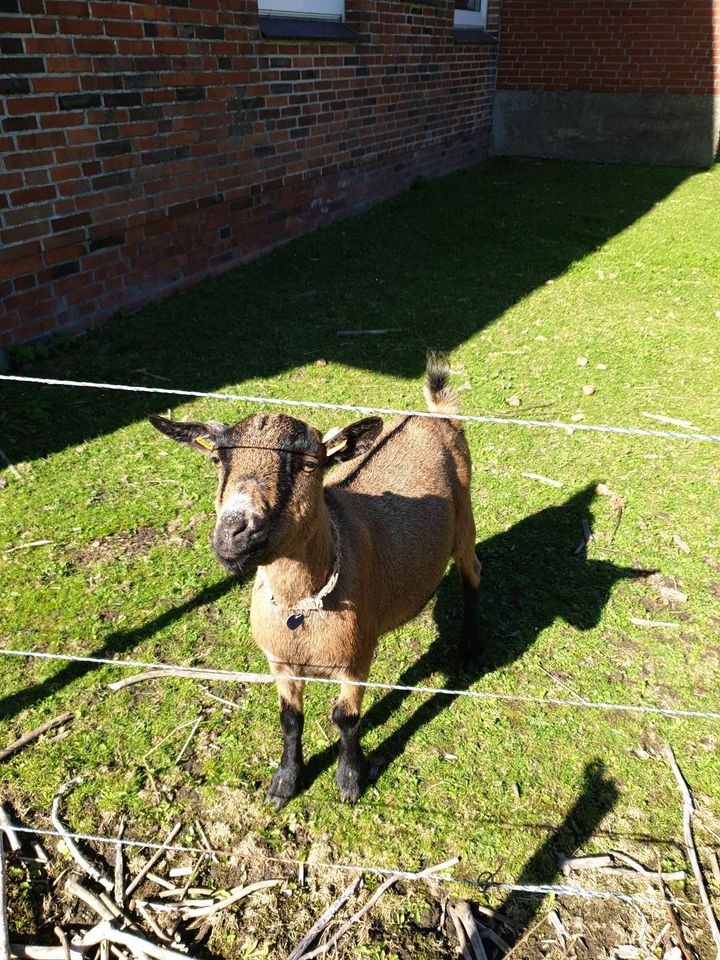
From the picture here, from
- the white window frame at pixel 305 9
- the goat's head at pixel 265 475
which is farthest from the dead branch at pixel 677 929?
the white window frame at pixel 305 9

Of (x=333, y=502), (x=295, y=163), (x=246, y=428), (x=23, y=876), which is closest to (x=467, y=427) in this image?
(x=333, y=502)

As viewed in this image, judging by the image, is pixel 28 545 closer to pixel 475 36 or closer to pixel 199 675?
pixel 199 675

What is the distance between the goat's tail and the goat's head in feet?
4.28

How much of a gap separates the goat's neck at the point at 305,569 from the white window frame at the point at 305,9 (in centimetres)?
762

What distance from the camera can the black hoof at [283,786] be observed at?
2.95 m

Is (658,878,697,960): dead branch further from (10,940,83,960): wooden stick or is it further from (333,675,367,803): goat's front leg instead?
(10,940,83,960): wooden stick

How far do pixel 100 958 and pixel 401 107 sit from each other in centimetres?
1136

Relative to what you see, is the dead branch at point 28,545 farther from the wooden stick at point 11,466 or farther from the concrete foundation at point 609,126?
the concrete foundation at point 609,126

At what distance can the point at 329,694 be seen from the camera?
3506mm

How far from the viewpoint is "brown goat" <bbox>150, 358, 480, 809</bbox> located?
228cm

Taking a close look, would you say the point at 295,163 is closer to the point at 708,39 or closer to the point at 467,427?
the point at 467,427

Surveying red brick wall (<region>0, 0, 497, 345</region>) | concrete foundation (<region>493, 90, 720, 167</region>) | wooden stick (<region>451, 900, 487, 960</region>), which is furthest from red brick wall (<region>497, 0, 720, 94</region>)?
wooden stick (<region>451, 900, 487, 960</region>)

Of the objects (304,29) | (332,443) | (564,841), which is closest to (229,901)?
(564,841)

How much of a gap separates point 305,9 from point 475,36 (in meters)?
5.79
